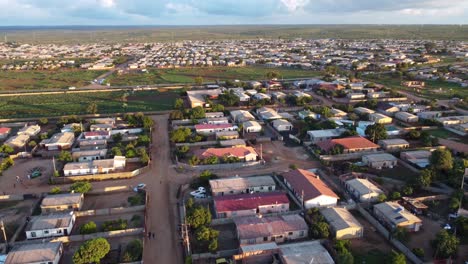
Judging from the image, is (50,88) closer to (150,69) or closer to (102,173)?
(150,69)

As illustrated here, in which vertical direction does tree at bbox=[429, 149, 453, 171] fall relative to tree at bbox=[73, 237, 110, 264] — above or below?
above

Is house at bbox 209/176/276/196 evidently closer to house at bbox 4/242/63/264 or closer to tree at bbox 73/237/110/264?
tree at bbox 73/237/110/264

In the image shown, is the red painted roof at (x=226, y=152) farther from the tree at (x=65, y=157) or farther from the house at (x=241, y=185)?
the tree at (x=65, y=157)

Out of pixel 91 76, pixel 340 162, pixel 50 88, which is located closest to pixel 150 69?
pixel 91 76

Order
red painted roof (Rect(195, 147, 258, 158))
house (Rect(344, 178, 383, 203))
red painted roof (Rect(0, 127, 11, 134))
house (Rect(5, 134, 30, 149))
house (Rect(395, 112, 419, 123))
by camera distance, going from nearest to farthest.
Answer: house (Rect(344, 178, 383, 203)), red painted roof (Rect(195, 147, 258, 158)), house (Rect(5, 134, 30, 149)), red painted roof (Rect(0, 127, 11, 134)), house (Rect(395, 112, 419, 123))

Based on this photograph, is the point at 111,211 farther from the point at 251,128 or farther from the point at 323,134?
the point at 323,134

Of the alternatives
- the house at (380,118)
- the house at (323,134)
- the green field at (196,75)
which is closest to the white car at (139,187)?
the house at (323,134)

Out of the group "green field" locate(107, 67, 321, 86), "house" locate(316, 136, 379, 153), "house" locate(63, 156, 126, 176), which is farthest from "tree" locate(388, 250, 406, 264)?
"green field" locate(107, 67, 321, 86)
